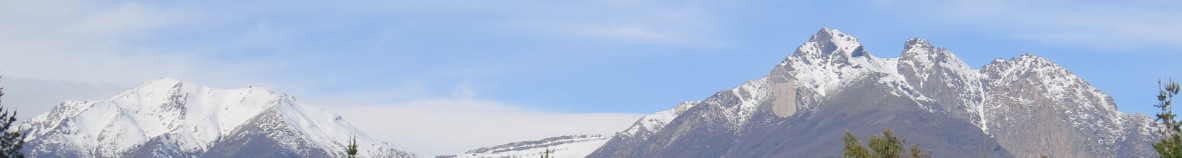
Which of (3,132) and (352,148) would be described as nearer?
(3,132)

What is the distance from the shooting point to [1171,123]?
4956 inches

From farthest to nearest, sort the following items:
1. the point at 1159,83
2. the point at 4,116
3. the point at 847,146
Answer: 1. the point at 847,146
2. the point at 4,116
3. the point at 1159,83

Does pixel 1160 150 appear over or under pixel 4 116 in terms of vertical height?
under

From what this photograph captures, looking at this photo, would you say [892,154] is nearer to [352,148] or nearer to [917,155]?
A: [917,155]

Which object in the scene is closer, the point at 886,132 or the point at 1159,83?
the point at 1159,83

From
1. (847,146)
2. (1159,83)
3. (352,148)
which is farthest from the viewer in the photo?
(352,148)

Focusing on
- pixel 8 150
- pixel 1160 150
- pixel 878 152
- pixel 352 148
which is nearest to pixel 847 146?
pixel 878 152

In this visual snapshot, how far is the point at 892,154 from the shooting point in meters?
144

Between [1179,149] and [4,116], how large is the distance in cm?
8563

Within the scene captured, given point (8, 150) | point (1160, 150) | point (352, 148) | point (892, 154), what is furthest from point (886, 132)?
point (8, 150)

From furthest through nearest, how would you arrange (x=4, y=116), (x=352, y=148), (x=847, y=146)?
(x=352, y=148), (x=847, y=146), (x=4, y=116)

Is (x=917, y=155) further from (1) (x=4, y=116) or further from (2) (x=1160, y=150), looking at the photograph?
(1) (x=4, y=116)

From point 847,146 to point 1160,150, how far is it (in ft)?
85.3

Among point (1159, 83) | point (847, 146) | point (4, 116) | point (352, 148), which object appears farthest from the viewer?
point (352, 148)
